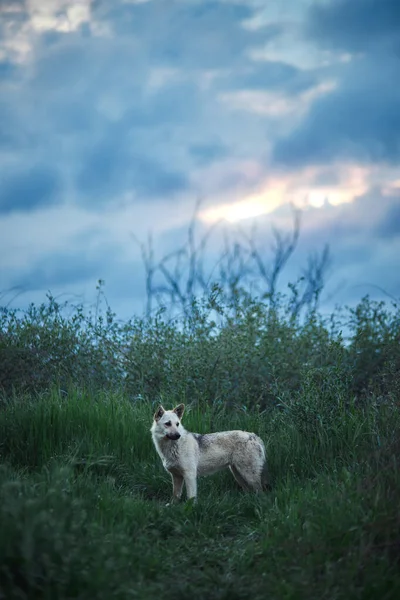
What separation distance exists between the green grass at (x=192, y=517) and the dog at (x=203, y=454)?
31 cm

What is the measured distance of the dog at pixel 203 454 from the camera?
8.59m

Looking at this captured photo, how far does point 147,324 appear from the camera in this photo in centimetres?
1447

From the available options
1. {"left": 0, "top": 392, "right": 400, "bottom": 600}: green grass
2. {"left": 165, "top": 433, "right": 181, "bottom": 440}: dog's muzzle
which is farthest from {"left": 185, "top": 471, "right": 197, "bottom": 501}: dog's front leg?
{"left": 165, "top": 433, "right": 181, "bottom": 440}: dog's muzzle

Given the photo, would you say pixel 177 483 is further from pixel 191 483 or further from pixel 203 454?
pixel 203 454

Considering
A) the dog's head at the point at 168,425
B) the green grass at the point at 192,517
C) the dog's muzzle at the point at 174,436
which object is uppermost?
the dog's head at the point at 168,425

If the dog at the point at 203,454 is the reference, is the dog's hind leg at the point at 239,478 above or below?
below

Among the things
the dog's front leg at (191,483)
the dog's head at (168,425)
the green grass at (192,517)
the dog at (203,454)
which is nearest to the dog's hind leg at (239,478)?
the dog at (203,454)

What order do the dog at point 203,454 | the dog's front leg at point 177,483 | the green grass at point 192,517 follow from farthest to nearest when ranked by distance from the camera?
the dog's front leg at point 177,483
the dog at point 203,454
the green grass at point 192,517

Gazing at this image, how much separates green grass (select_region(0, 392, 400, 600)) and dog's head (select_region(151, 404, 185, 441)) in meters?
0.85

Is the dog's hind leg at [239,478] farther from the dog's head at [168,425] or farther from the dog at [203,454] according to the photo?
the dog's head at [168,425]

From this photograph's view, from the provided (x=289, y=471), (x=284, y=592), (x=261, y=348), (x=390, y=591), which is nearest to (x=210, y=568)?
(x=284, y=592)

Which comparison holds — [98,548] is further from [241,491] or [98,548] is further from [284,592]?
[241,491]

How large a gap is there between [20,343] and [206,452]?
6143 millimetres

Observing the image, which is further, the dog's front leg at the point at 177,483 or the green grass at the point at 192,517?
the dog's front leg at the point at 177,483
